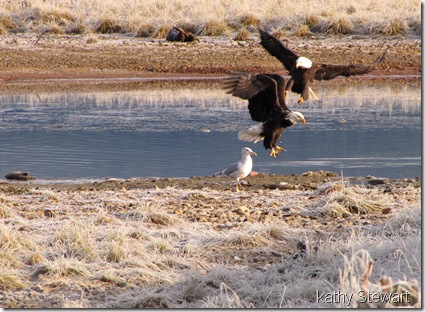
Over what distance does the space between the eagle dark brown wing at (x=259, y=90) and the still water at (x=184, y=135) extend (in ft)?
3.41

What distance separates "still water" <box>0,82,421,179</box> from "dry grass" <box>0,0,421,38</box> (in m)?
6.79

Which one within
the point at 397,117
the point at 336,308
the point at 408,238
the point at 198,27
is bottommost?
the point at 198,27

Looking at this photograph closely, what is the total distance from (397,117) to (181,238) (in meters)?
8.43

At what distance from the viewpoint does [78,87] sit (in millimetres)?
19000

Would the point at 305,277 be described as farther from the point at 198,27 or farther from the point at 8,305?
the point at 198,27

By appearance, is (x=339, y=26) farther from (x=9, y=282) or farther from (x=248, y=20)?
(x=9, y=282)

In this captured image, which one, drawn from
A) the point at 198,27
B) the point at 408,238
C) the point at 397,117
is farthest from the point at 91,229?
the point at 198,27

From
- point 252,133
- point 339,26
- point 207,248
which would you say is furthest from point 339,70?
point 339,26

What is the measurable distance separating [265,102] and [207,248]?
3.68 metres

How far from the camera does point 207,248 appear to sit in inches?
267

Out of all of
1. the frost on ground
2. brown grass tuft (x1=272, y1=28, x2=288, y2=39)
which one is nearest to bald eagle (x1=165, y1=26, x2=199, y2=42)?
brown grass tuft (x1=272, y1=28, x2=288, y2=39)

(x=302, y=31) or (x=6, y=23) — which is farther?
(x=6, y=23)

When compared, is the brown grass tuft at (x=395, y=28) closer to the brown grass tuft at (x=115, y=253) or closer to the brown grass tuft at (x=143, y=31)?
the brown grass tuft at (x=143, y=31)

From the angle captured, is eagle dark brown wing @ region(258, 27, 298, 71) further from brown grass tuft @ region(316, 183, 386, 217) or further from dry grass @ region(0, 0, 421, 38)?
dry grass @ region(0, 0, 421, 38)
